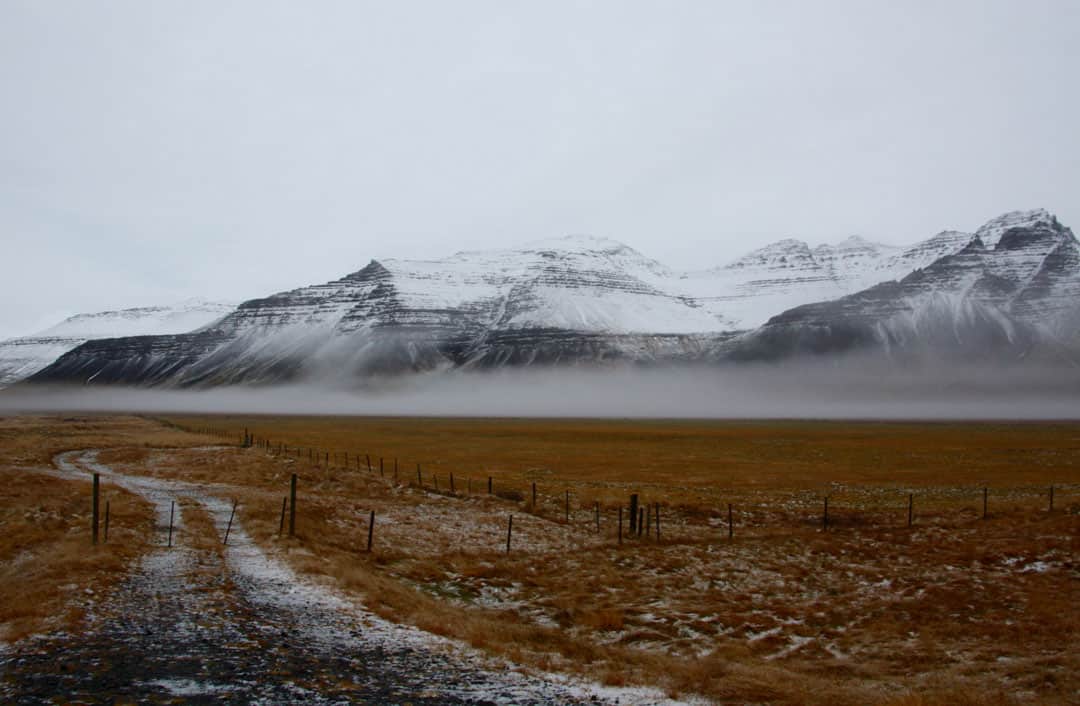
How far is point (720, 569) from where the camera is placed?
26531 mm

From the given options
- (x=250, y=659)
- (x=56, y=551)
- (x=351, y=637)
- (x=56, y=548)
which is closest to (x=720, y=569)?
(x=351, y=637)

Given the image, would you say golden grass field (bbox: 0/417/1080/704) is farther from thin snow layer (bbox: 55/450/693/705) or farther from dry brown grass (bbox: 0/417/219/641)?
thin snow layer (bbox: 55/450/693/705)

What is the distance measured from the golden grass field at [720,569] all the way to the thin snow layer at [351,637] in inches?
23.4

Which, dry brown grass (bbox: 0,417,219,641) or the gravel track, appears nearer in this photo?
the gravel track

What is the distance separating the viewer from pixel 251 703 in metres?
11.2

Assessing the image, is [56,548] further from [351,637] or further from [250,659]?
[250,659]

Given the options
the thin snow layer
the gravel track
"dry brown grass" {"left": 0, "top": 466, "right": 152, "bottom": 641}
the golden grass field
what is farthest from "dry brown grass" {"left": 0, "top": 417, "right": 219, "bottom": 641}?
the thin snow layer

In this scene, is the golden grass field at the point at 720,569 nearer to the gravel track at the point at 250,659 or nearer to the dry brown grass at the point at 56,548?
the dry brown grass at the point at 56,548

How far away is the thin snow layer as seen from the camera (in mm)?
12008

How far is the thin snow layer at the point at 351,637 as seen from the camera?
39.4 feet

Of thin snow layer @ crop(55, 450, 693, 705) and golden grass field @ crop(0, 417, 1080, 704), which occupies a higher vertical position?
thin snow layer @ crop(55, 450, 693, 705)

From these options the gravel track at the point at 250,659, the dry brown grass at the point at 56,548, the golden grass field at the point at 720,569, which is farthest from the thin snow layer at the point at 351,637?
the dry brown grass at the point at 56,548

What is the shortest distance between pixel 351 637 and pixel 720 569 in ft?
50.8

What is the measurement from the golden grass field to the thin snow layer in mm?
594
